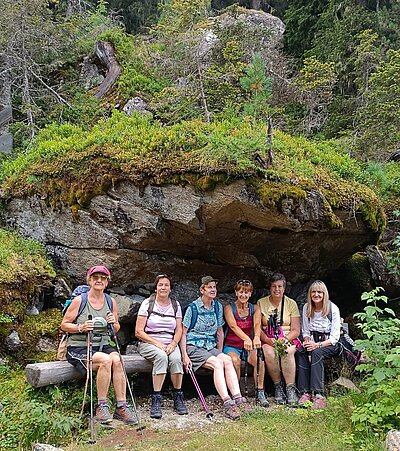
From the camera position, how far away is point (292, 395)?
615cm

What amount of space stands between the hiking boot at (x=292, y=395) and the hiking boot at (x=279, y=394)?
0.12 metres

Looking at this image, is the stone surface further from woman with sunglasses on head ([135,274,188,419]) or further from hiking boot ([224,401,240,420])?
hiking boot ([224,401,240,420])

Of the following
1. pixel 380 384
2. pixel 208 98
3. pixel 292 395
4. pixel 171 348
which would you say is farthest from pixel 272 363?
pixel 208 98

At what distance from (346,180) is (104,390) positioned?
516 cm

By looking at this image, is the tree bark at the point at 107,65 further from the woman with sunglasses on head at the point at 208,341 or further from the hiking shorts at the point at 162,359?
the hiking shorts at the point at 162,359

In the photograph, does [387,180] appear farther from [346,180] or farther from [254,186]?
[254,186]

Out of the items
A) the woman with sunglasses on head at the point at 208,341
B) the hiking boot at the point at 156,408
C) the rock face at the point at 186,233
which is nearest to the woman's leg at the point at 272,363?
the woman with sunglasses on head at the point at 208,341

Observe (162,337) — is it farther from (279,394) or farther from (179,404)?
(279,394)

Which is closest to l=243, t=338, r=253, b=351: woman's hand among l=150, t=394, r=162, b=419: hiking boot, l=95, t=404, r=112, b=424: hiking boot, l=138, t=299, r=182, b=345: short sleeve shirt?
l=138, t=299, r=182, b=345: short sleeve shirt

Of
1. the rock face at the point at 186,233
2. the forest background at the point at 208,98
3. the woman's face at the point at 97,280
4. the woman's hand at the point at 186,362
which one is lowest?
the woman's hand at the point at 186,362

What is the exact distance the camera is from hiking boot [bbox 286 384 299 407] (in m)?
6.05

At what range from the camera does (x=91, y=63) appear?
543 inches

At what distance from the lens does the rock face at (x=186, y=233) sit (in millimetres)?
6793

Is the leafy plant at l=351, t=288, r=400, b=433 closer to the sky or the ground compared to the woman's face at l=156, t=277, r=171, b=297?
closer to the ground
